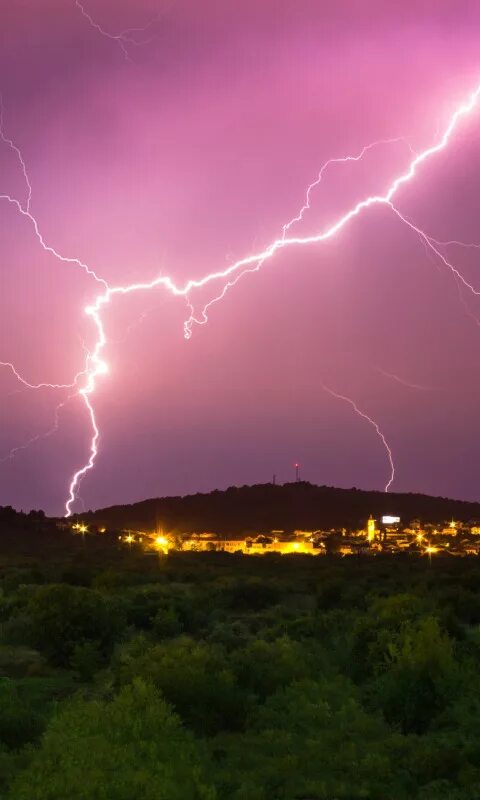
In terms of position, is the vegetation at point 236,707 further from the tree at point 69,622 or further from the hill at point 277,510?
the hill at point 277,510

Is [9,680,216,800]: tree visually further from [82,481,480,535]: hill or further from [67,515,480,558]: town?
[82,481,480,535]: hill

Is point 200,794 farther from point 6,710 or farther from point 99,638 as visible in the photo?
point 99,638

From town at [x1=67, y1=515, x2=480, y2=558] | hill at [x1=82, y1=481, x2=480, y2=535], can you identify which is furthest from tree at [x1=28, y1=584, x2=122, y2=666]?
hill at [x1=82, y1=481, x2=480, y2=535]

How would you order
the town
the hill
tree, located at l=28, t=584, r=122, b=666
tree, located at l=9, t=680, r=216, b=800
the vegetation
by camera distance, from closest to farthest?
tree, located at l=9, t=680, r=216, b=800, the vegetation, tree, located at l=28, t=584, r=122, b=666, the town, the hill

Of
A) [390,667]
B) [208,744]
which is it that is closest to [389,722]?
[390,667]

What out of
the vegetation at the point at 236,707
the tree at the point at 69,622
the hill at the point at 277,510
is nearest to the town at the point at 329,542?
the hill at the point at 277,510

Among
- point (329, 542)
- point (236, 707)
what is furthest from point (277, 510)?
point (236, 707)

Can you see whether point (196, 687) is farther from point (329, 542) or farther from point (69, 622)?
point (329, 542)
